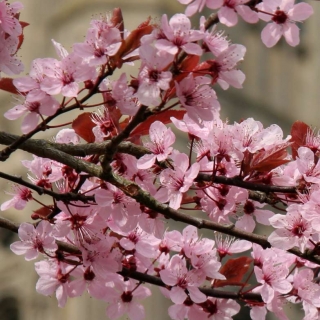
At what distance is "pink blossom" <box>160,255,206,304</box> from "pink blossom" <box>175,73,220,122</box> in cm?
31

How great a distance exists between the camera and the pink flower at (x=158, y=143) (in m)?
1.01

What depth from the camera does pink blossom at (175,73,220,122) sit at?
859 mm

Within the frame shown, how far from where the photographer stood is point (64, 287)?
1171 millimetres

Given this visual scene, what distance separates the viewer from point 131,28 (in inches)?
135

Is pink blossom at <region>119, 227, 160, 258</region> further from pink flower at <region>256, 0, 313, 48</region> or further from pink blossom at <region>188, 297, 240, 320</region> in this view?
pink flower at <region>256, 0, 313, 48</region>

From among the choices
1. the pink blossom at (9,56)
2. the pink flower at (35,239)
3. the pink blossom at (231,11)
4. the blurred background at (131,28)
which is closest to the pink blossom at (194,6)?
the pink blossom at (231,11)

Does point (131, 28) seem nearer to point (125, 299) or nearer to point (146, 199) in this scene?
point (125, 299)

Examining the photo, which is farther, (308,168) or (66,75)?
(308,168)

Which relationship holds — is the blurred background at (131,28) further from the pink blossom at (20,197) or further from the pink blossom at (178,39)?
the pink blossom at (178,39)

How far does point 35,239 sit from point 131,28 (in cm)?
242

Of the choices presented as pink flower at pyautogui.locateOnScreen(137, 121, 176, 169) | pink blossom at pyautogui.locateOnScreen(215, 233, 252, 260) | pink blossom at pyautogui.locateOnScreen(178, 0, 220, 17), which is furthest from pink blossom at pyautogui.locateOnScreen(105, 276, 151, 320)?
pink blossom at pyautogui.locateOnScreen(178, 0, 220, 17)

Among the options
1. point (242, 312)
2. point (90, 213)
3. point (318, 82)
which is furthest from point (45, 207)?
point (318, 82)

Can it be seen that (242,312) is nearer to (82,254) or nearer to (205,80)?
(82,254)

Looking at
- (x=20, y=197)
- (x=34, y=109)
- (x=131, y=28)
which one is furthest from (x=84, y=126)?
(x=131, y=28)
